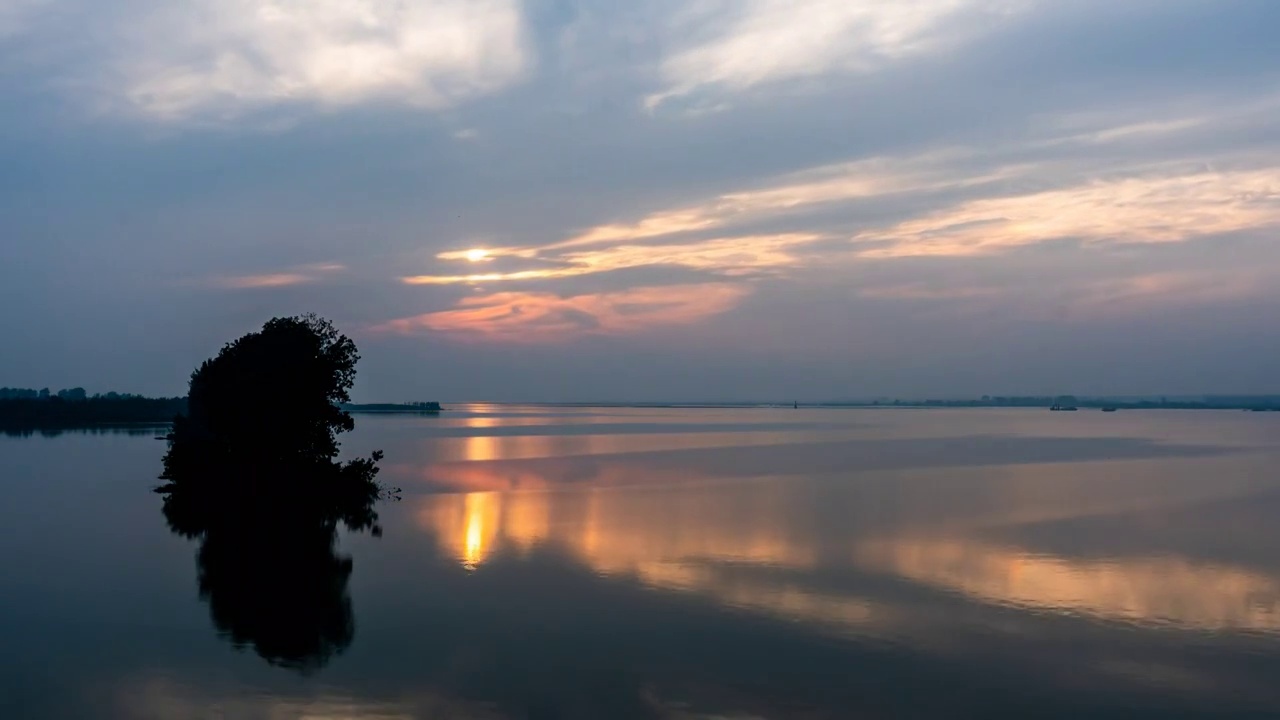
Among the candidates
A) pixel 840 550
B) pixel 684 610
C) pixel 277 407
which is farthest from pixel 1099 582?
pixel 277 407

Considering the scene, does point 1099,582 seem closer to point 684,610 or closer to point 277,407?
point 684,610

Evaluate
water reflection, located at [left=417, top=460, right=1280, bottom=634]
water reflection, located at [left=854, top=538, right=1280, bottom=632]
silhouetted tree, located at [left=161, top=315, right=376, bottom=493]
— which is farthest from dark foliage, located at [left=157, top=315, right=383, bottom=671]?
water reflection, located at [left=854, top=538, right=1280, bottom=632]

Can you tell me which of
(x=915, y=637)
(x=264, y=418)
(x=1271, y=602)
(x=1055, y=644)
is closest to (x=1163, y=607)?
(x=1271, y=602)

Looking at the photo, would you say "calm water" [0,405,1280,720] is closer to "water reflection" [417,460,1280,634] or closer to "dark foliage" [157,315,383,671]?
"water reflection" [417,460,1280,634]

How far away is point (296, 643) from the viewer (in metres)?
22.7

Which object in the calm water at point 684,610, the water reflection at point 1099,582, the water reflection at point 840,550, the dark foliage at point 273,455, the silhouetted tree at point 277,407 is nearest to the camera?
the calm water at point 684,610

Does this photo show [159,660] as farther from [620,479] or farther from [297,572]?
[620,479]

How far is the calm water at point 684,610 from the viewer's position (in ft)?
61.6

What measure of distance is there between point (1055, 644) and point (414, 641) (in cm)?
1480

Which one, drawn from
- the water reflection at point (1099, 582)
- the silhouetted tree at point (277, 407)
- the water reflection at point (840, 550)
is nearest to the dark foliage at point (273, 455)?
the silhouetted tree at point (277, 407)

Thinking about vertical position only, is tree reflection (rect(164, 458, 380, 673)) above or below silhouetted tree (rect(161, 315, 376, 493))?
below

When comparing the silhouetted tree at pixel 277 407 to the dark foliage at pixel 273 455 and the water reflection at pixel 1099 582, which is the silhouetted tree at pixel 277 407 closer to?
the dark foliage at pixel 273 455

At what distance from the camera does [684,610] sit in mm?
25656

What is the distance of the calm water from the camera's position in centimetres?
1877
